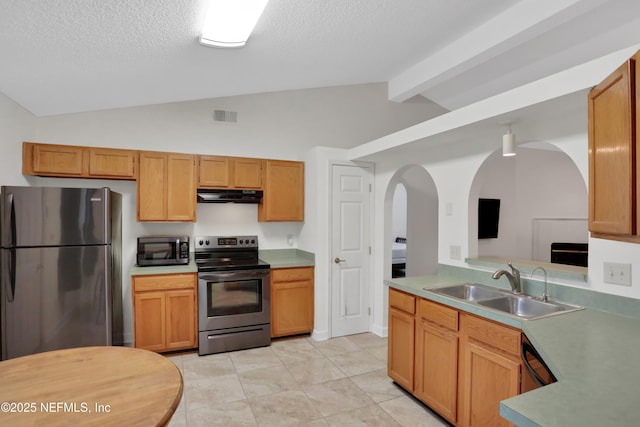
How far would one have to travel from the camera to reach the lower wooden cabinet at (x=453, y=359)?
195cm

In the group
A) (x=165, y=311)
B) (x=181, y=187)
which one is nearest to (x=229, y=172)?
(x=181, y=187)

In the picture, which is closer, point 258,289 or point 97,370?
point 97,370

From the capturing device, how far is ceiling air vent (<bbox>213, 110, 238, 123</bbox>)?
13.6ft

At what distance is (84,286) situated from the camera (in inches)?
117

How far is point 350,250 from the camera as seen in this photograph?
4191mm

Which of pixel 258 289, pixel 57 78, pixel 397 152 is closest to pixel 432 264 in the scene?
pixel 397 152

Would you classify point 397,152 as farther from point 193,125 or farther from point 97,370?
point 97,370

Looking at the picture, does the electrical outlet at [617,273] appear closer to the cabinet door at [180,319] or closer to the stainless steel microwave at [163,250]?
the cabinet door at [180,319]

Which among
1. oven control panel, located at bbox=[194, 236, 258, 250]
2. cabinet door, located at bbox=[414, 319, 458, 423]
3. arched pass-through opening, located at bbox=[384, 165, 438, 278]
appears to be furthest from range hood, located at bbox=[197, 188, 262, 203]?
arched pass-through opening, located at bbox=[384, 165, 438, 278]

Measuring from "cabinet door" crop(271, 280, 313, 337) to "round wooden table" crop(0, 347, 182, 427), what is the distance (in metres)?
2.36

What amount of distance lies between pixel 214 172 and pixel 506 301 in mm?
3123

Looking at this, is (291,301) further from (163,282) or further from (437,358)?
(437,358)

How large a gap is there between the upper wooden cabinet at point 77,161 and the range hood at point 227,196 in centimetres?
72

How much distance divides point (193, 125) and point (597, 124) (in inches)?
149
